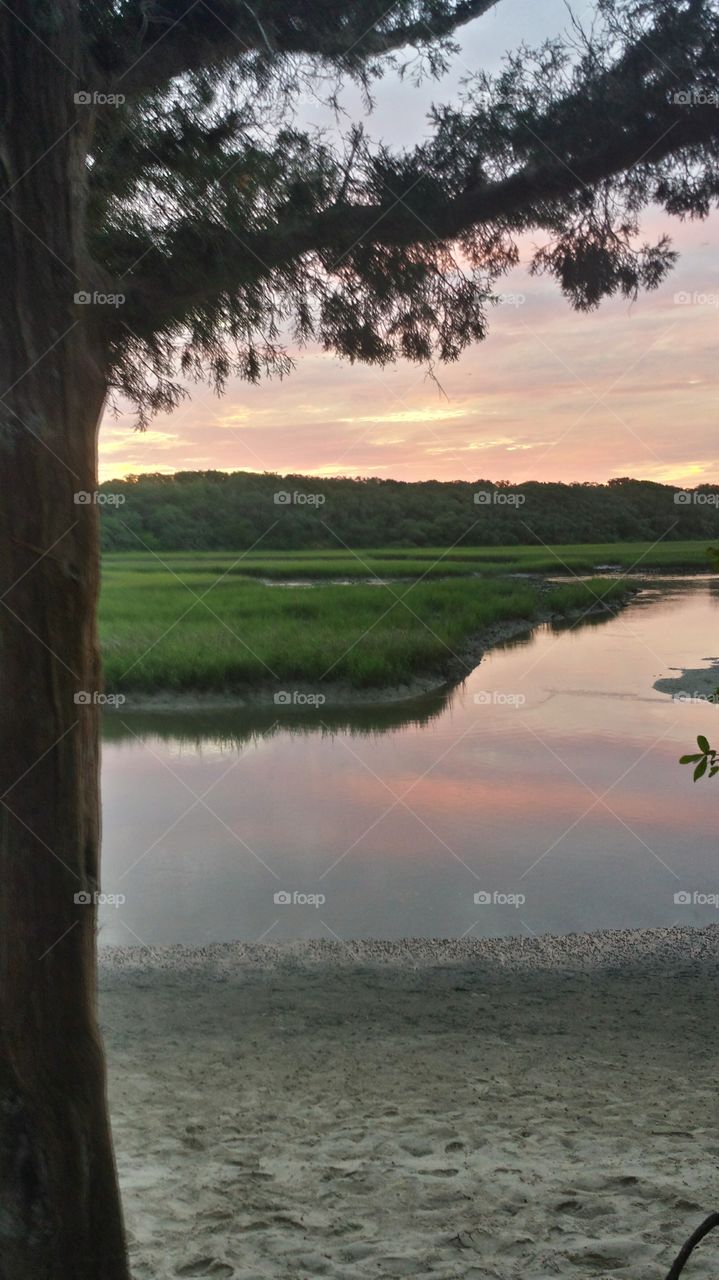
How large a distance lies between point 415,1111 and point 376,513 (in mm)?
6292

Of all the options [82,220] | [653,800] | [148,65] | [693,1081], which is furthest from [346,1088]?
[653,800]

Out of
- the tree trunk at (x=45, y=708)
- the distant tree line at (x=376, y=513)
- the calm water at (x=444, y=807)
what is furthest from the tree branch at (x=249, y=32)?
the distant tree line at (x=376, y=513)

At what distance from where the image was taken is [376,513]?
336 inches

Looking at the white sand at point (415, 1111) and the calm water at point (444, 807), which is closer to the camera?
the white sand at point (415, 1111)

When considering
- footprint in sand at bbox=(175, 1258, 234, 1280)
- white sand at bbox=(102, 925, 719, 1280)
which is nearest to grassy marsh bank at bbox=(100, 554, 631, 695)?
white sand at bbox=(102, 925, 719, 1280)

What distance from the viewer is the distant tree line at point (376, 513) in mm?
8148

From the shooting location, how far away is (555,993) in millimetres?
3744

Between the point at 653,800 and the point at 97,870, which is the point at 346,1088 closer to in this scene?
the point at 97,870

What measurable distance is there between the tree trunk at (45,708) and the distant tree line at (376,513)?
21.3ft

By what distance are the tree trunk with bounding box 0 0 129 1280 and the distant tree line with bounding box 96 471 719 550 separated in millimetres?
6495

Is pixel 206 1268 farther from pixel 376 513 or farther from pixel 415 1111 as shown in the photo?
pixel 376 513

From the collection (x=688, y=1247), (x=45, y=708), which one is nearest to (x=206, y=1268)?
(x=45, y=708)

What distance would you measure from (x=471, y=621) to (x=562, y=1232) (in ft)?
25.7

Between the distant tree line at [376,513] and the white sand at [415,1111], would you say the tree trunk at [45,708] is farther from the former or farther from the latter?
the distant tree line at [376,513]
